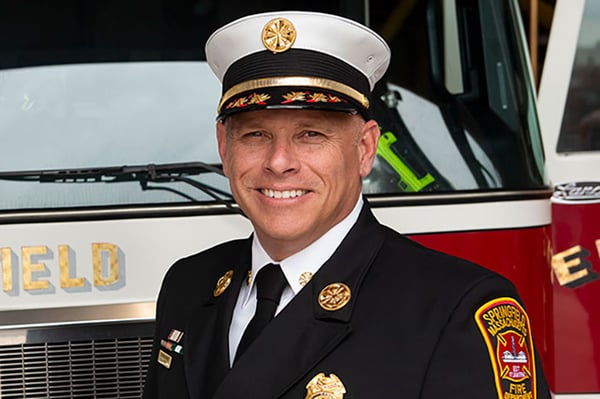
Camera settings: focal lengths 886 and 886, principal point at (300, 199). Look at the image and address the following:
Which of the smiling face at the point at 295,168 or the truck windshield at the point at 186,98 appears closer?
the smiling face at the point at 295,168

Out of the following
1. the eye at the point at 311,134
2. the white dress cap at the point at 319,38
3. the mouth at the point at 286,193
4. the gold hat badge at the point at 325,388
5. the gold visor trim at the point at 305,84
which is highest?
the white dress cap at the point at 319,38

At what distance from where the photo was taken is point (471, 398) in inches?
51.2

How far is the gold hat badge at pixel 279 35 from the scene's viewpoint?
1.47 meters

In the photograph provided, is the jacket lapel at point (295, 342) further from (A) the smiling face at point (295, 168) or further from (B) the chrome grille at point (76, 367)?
(B) the chrome grille at point (76, 367)

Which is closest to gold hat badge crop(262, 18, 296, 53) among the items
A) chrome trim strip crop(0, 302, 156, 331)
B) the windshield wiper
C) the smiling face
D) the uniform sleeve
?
the smiling face

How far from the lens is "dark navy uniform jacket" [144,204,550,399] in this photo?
133cm

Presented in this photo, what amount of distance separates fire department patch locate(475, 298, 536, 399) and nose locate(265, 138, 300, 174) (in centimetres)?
37

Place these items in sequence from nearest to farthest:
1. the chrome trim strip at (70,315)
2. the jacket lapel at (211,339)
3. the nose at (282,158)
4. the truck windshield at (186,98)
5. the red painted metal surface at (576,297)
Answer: the nose at (282,158), the jacket lapel at (211,339), the chrome trim strip at (70,315), the truck windshield at (186,98), the red painted metal surface at (576,297)

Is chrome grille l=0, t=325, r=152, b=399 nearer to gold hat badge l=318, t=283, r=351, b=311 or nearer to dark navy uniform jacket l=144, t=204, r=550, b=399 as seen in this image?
dark navy uniform jacket l=144, t=204, r=550, b=399

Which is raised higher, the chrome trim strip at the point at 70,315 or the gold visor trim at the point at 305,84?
the gold visor trim at the point at 305,84

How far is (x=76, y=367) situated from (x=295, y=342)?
92 cm

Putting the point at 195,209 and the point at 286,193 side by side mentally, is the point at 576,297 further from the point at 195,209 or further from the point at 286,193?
the point at 286,193

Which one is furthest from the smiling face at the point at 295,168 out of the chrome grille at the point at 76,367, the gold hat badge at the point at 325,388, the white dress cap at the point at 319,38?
the chrome grille at the point at 76,367

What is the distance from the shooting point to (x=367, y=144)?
151 cm
